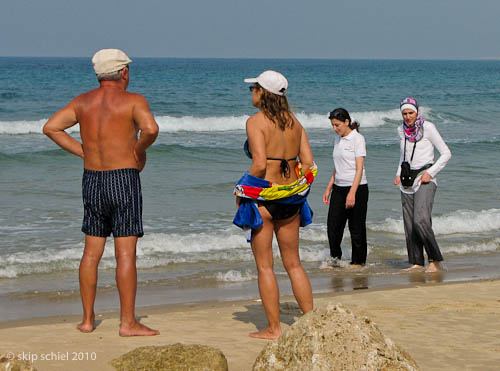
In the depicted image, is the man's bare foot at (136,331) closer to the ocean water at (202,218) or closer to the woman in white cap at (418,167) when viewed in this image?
the ocean water at (202,218)

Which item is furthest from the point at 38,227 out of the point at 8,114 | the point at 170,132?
the point at 8,114

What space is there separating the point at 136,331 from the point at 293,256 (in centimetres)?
116

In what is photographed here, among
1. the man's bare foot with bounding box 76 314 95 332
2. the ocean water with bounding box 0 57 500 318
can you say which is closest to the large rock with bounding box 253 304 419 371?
the man's bare foot with bounding box 76 314 95 332

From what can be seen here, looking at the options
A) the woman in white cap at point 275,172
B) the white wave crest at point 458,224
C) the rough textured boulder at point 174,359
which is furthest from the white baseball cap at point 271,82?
the white wave crest at point 458,224

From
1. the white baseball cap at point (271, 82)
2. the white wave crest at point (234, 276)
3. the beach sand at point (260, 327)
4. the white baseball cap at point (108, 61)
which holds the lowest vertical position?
the white wave crest at point (234, 276)

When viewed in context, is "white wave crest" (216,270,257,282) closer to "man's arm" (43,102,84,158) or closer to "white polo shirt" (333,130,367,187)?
"white polo shirt" (333,130,367,187)

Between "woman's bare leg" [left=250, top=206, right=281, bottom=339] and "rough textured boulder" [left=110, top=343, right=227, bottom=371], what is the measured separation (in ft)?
2.39

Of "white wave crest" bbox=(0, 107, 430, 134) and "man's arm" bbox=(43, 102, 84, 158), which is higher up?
"man's arm" bbox=(43, 102, 84, 158)

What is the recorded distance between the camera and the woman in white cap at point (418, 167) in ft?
22.9

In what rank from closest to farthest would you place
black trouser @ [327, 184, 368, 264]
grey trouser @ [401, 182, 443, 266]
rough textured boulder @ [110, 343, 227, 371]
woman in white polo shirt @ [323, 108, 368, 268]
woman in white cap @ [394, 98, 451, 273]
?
1. rough textured boulder @ [110, 343, 227, 371]
2. woman in white cap @ [394, 98, 451, 273]
3. grey trouser @ [401, 182, 443, 266]
4. woman in white polo shirt @ [323, 108, 368, 268]
5. black trouser @ [327, 184, 368, 264]

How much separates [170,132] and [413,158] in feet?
59.4

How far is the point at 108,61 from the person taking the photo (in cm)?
458

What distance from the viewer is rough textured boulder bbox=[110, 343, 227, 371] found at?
3936 mm

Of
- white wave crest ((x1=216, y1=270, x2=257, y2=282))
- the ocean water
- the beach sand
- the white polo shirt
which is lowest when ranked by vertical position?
the ocean water
